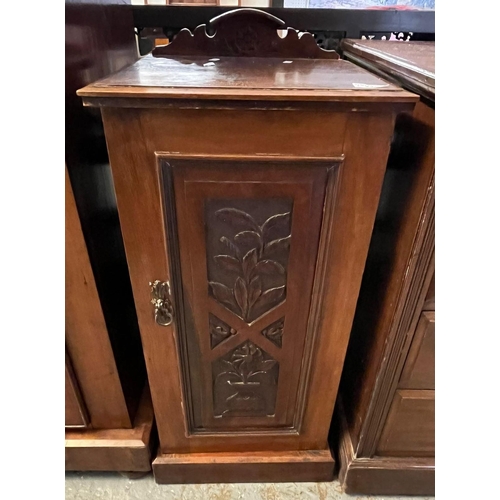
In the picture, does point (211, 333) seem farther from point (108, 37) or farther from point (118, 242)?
point (108, 37)

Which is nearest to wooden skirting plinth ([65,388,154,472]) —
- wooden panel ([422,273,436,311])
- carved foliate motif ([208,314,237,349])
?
carved foliate motif ([208,314,237,349])

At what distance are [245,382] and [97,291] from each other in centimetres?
35

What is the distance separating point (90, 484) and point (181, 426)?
29 cm

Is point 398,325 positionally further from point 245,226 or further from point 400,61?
point 400,61

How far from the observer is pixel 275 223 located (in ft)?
2.16

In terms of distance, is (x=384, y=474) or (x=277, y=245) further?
(x=384, y=474)

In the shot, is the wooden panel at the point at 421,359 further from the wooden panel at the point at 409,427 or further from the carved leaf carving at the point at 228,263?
the carved leaf carving at the point at 228,263

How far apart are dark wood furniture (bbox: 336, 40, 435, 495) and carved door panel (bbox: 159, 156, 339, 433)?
0.14m

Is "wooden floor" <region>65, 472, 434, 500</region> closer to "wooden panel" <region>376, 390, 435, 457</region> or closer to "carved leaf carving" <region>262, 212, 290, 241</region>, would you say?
"wooden panel" <region>376, 390, 435, 457</region>

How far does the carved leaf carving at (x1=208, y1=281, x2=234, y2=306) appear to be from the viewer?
0.72 meters

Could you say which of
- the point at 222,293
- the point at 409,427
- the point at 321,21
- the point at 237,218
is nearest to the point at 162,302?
the point at 222,293

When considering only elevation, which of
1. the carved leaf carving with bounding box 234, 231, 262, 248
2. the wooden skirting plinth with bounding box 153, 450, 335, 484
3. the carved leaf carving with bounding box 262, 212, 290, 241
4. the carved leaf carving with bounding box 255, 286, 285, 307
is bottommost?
the wooden skirting plinth with bounding box 153, 450, 335, 484

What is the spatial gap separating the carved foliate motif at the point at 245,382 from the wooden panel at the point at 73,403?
0.93 feet

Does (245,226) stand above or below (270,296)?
above
